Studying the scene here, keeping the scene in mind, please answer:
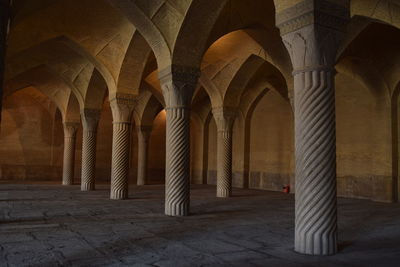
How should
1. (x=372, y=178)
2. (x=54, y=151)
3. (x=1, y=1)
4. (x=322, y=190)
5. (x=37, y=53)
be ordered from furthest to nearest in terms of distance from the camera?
(x=54, y=151), (x=37, y=53), (x=372, y=178), (x=1, y=1), (x=322, y=190)

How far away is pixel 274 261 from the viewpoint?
395cm

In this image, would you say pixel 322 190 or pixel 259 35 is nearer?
pixel 322 190

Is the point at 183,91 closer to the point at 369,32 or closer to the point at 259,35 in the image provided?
the point at 259,35

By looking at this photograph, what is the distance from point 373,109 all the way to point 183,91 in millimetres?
6908

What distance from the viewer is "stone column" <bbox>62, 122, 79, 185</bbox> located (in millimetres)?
16219

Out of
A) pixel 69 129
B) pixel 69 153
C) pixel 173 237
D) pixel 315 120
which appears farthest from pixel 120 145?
pixel 315 120

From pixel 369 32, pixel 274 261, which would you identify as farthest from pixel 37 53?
pixel 274 261

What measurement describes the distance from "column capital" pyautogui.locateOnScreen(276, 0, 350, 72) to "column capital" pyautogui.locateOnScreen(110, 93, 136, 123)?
6.83 m

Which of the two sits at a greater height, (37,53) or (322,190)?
(37,53)

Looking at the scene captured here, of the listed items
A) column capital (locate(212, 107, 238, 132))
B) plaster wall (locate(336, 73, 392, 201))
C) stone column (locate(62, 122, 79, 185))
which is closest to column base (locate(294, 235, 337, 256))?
plaster wall (locate(336, 73, 392, 201))

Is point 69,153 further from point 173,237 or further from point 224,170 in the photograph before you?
point 173,237

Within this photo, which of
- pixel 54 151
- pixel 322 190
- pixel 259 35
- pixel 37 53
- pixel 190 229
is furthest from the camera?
pixel 54 151

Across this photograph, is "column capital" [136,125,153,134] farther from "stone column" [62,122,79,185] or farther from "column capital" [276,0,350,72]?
"column capital" [276,0,350,72]

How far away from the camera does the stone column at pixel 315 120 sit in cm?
429
